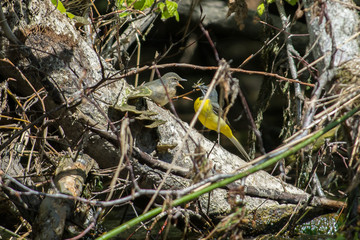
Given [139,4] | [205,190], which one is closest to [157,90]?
[139,4]

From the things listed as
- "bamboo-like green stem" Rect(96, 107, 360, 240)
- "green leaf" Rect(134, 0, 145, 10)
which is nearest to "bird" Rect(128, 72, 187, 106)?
"bamboo-like green stem" Rect(96, 107, 360, 240)

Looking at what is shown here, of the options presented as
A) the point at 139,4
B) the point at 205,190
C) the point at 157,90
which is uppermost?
the point at 139,4

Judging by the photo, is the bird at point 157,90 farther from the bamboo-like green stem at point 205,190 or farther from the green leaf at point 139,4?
the green leaf at point 139,4

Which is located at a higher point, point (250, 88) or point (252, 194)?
point (252, 194)

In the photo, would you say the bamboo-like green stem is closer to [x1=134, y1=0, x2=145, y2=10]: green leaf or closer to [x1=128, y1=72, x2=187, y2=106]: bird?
[x1=128, y1=72, x2=187, y2=106]: bird

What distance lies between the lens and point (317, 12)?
2734 millimetres

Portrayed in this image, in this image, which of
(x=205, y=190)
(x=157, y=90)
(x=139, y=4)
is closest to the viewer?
(x=205, y=190)

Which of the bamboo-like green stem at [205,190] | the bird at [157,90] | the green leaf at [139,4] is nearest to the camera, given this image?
the bamboo-like green stem at [205,190]

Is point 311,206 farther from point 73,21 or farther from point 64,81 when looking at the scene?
point 73,21

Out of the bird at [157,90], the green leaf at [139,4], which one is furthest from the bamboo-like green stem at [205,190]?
the green leaf at [139,4]

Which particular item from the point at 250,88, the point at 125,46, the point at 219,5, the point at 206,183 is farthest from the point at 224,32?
the point at 206,183

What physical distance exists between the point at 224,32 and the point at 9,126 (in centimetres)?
532

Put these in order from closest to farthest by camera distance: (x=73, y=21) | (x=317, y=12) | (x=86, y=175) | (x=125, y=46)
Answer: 1. (x=317, y=12)
2. (x=86, y=175)
3. (x=73, y=21)
4. (x=125, y=46)

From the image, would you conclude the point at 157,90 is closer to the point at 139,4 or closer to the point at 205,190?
the point at 139,4
